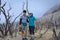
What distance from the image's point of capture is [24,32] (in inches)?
470

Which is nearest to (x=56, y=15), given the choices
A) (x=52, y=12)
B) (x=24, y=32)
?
(x=52, y=12)

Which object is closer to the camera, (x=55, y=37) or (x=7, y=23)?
(x=55, y=37)

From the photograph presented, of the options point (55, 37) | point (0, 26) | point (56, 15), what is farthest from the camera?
point (56, 15)

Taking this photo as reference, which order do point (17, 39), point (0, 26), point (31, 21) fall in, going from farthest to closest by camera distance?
point (0, 26)
point (17, 39)
point (31, 21)

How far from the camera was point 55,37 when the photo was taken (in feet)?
45.6

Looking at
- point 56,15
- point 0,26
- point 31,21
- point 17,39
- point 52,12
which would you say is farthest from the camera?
point 52,12

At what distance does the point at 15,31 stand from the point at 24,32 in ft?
18.2

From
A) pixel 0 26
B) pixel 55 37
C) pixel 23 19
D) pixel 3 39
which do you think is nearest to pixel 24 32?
pixel 23 19

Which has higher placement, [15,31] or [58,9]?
[58,9]

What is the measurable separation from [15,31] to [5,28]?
1.47 meters

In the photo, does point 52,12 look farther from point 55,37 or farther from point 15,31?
point 55,37

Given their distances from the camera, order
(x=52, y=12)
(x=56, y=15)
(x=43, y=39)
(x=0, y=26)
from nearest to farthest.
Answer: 1. (x=43, y=39)
2. (x=0, y=26)
3. (x=56, y=15)
4. (x=52, y=12)

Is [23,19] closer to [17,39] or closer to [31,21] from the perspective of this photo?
[31,21]

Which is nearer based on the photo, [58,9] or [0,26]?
[0,26]
